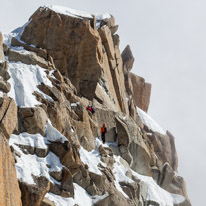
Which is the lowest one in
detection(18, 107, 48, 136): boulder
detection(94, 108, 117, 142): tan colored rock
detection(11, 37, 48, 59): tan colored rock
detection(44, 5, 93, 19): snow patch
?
detection(94, 108, 117, 142): tan colored rock

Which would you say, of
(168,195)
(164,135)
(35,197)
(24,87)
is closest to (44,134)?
(24,87)

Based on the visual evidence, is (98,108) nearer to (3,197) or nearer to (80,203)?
(80,203)

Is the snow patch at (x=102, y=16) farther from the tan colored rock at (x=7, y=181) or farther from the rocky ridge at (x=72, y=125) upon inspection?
the tan colored rock at (x=7, y=181)

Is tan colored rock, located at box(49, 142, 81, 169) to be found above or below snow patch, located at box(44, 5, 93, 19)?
below

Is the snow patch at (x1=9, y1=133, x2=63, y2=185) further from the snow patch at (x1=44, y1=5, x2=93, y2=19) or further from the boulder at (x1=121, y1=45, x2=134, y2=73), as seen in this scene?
the boulder at (x1=121, y1=45, x2=134, y2=73)

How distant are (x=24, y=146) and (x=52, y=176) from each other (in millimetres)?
3137

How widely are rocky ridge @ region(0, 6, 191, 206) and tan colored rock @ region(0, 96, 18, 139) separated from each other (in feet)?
0.24

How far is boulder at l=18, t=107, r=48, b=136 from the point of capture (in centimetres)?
2922

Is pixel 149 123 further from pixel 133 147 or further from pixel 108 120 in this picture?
pixel 108 120

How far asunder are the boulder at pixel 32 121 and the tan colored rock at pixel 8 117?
1.13 metres

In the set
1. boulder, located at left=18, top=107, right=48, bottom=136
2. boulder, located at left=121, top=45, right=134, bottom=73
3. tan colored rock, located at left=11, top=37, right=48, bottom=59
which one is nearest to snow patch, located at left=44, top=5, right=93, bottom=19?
tan colored rock, located at left=11, top=37, right=48, bottom=59

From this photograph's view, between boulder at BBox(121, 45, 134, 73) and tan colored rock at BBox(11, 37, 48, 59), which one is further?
boulder at BBox(121, 45, 134, 73)

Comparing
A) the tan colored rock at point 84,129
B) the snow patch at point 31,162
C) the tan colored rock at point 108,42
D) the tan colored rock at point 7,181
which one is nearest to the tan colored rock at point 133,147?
the tan colored rock at point 84,129

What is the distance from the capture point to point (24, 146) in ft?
89.7
